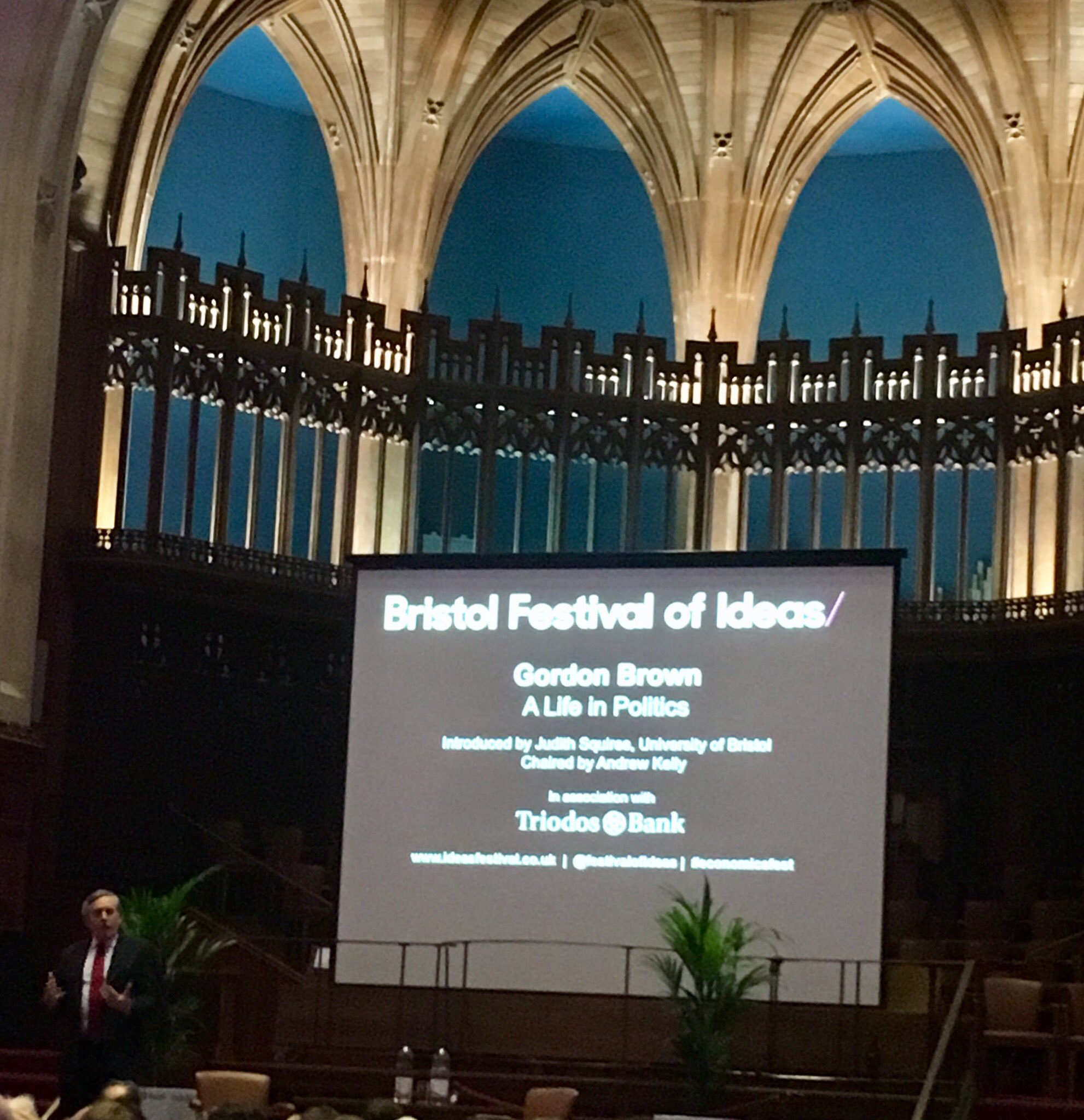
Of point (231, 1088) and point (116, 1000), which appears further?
point (231, 1088)

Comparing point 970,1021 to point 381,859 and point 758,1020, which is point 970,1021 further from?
point 381,859

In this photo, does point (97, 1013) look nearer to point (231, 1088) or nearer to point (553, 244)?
point (231, 1088)

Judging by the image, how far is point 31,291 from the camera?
18.9 m

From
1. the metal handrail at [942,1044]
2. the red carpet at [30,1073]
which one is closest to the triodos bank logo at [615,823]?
the metal handrail at [942,1044]

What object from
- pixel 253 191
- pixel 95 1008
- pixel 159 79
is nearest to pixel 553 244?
pixel 253 191

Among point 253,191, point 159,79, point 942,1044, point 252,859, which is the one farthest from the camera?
point 253,191

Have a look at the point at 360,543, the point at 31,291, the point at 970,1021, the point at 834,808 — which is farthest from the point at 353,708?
the point at 360,543

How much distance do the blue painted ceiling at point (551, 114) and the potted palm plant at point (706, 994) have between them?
13320mm

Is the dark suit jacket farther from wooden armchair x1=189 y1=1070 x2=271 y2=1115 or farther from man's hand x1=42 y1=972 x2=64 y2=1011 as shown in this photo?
wooden armchair x1=189 y1=1070 x2=271 y2=1115

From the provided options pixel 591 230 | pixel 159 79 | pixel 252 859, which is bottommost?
pixel 252 859

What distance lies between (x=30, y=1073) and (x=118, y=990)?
22.3 ft

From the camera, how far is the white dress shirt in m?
9.28

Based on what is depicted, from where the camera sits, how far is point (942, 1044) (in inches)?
457

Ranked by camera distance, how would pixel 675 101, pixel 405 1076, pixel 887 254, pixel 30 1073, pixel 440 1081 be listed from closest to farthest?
pixel 440 1081 → pixel 405 1076 → pixel 30 1073 → pixel 675 101 → pixel 887 254
